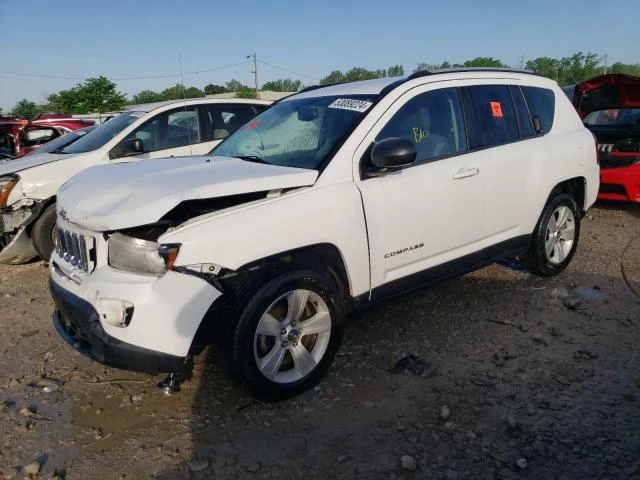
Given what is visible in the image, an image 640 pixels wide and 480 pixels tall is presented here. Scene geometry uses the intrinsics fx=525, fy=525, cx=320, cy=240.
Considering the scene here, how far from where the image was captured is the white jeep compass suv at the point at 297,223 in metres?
2.66

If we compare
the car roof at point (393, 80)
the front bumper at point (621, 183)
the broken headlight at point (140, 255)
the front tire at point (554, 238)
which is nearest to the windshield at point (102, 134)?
the car roof at point (393, 80)

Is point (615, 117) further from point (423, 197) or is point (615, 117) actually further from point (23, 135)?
point (23, 135)

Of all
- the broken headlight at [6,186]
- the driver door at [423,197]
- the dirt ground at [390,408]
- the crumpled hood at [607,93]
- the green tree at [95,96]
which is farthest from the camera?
the green tree at [95,96]

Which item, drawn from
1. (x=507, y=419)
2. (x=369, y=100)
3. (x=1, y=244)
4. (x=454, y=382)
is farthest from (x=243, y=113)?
(x=507, y=419)

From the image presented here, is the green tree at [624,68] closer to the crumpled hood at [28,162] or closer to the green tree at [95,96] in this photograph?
the green tree at [95,96]

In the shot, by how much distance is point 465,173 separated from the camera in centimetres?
377

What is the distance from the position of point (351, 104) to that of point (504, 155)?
1.35 meters

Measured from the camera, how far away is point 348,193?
3.17 m

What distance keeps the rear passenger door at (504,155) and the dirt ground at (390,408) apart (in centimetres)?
71

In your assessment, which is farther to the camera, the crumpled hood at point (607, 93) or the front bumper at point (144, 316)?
the crumpled hood at point (607, 93)

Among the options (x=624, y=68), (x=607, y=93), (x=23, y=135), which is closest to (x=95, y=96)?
(x=23, y=135)

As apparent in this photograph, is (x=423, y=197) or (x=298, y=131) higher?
(x=298, y=131)

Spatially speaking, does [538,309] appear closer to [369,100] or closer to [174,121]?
[369,100]

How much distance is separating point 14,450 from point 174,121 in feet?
15.5
